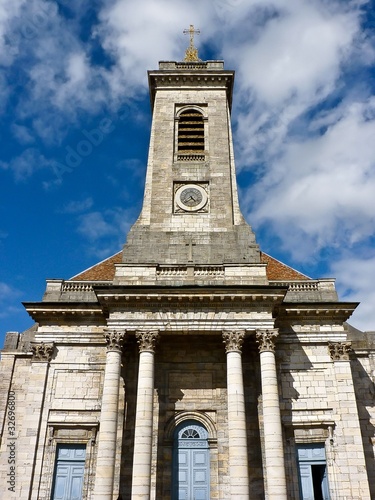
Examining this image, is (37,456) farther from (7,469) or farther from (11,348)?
(11,348)

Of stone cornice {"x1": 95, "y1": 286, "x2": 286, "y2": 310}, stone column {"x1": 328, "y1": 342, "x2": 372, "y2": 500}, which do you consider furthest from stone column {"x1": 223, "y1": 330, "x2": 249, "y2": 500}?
stone column {"x1": 328, "y1": 342, "x2": 372, "y2": 500}

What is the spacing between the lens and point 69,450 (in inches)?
672

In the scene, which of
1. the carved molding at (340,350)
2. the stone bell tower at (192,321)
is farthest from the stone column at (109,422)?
the carved molding at (340,350)

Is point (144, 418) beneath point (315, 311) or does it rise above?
beneath

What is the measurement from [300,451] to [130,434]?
5.94 metres

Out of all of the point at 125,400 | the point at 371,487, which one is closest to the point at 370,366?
the point at 371,487

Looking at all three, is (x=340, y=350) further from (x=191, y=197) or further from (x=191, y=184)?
(x=191, y=184)

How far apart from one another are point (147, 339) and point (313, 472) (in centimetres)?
729

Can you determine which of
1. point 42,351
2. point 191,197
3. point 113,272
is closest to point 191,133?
point 191,197

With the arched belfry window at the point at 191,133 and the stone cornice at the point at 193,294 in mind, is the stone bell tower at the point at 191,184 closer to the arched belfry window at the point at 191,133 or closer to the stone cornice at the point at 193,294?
the arched belfry window at the point at 191,133

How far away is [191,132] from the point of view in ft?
80.0

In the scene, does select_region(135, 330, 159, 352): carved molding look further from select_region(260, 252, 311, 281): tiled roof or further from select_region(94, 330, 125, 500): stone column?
select_region(260, 252, 311, 281): tiled roof

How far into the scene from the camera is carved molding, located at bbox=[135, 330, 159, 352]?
1684cm

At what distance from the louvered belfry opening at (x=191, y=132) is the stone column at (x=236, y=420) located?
1052cm
